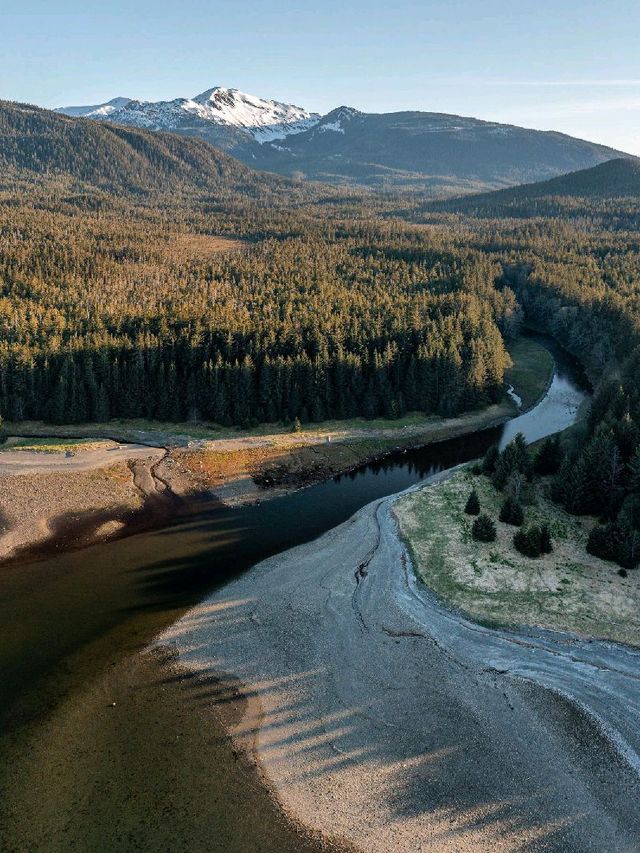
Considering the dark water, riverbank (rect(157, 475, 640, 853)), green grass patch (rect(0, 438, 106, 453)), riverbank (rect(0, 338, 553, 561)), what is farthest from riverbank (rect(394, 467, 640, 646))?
green grass patch (rect(0, 438, 106, 453))

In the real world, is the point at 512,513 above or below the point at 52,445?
below

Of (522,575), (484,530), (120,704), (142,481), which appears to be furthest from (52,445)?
(522,575)

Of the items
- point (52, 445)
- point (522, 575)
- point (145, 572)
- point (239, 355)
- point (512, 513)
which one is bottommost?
point (145, 572)

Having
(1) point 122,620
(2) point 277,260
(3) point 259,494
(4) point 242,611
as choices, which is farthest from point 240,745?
(2) point 277,260

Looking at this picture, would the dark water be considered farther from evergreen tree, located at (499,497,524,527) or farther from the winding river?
evergreen tree, located at (499,497,524,527)

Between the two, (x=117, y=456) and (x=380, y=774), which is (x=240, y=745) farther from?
(x=117, y=456)

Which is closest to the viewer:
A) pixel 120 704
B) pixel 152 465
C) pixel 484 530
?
pixel 120 704

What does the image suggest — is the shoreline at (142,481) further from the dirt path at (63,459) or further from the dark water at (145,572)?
the dark water at (145,572)

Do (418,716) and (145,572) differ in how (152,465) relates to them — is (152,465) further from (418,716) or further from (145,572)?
(418,716)

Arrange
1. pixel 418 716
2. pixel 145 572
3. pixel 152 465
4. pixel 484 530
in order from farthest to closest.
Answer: pixel 152 465, pixel 484 530, pixel 145 572, pixel 418 716
